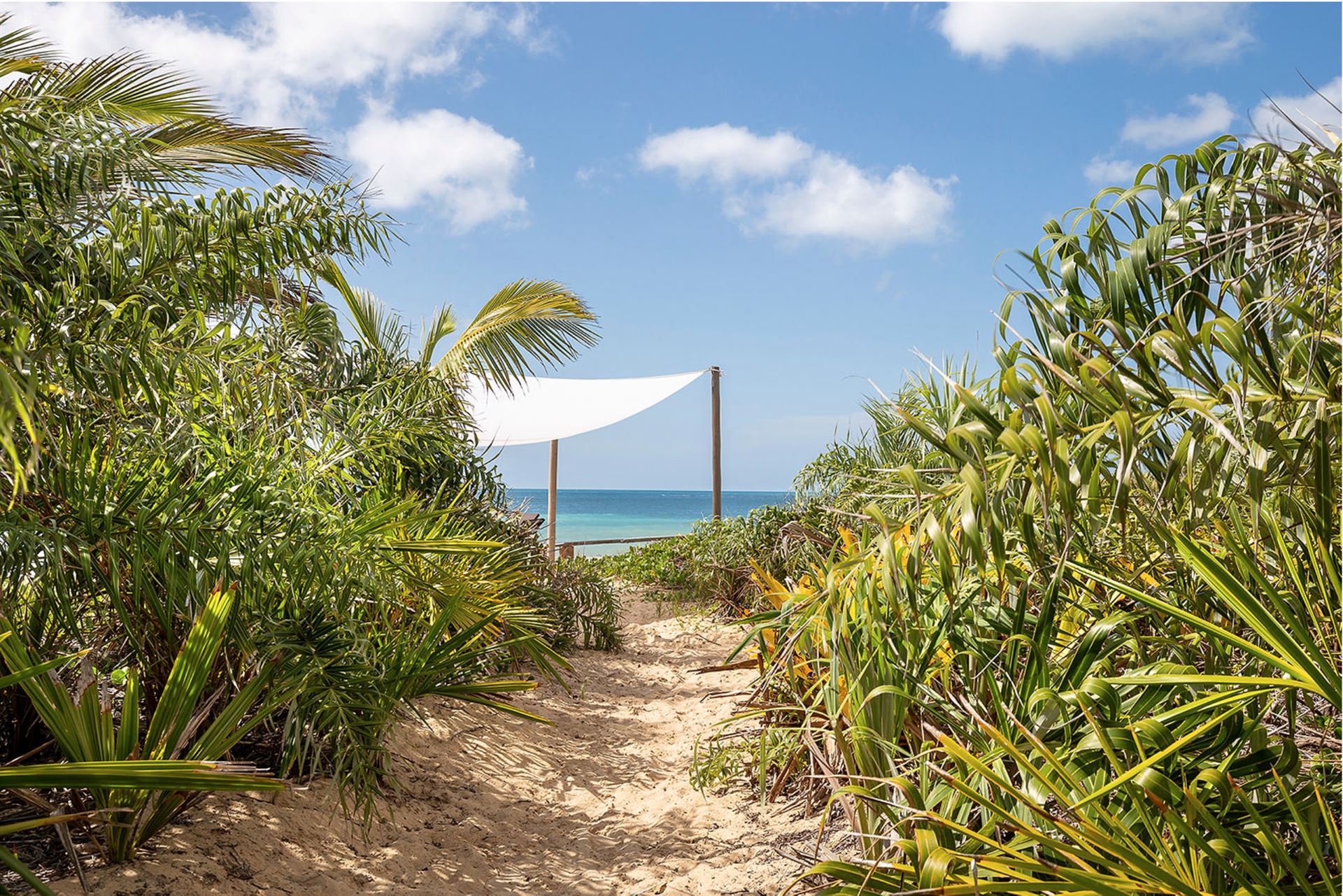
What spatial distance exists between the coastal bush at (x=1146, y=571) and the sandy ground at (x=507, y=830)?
1061mm

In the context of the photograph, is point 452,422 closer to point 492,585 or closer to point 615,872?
point 492,585

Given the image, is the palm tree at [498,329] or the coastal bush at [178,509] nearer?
the coastal bush at [178,509]

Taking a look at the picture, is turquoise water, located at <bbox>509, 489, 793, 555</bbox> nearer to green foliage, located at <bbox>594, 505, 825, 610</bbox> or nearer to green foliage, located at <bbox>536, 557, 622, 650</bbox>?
green foliage, located at <bbox>594, 505, 825, 610</bbox>

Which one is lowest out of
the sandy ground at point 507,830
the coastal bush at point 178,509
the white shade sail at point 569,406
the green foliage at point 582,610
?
the sandy ground at point 507,830

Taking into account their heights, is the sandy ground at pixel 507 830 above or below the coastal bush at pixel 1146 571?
below

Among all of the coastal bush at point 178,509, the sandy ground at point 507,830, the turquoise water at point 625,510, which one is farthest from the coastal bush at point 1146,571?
the turquoise water at point 625,510

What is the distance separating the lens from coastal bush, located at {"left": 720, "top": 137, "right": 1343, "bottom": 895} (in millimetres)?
1333

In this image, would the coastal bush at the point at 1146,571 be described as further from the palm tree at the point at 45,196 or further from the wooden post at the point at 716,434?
the wooden post at the point at 716,434

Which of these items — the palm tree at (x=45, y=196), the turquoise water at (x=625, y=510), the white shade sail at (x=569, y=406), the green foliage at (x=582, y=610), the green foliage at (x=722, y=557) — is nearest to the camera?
the palm tree at (x=45, y=196)

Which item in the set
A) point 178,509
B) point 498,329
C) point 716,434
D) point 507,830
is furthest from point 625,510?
point 178,509

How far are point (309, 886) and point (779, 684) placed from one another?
1.96 meters

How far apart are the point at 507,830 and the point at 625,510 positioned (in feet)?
172

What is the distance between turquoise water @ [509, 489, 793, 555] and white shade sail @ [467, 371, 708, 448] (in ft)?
88.2

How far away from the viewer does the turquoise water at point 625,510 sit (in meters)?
45.0
